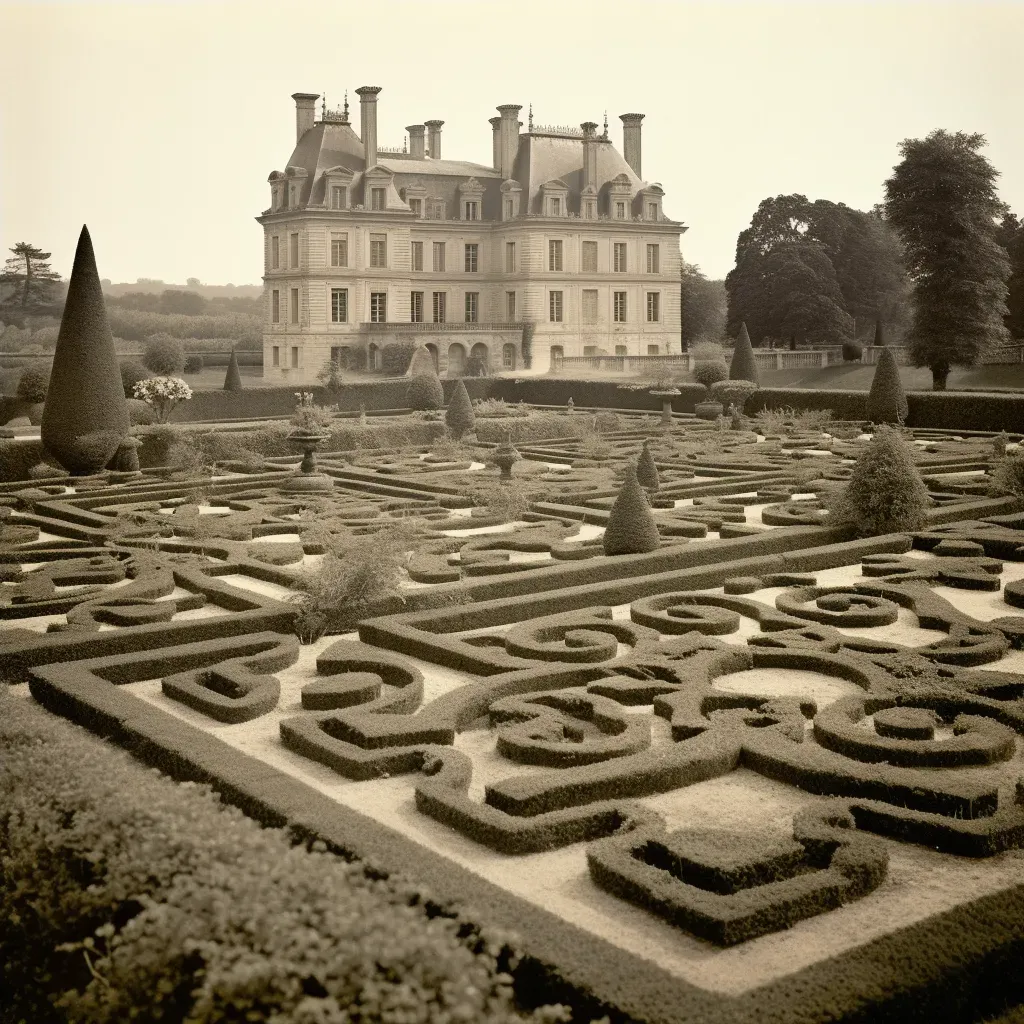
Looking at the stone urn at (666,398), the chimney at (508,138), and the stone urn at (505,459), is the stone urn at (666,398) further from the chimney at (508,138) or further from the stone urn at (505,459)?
the chimney at (508,138)

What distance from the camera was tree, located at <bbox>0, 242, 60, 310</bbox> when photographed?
99.1ft

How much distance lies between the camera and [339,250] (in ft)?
150

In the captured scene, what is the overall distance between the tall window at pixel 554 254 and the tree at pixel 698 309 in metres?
8.46

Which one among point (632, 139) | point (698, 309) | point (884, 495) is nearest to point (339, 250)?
point (632, 139)

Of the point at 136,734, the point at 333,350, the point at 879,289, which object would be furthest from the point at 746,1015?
the point at 879,289

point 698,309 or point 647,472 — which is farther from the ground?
point 698,309

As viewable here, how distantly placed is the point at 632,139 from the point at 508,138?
17.2 feet

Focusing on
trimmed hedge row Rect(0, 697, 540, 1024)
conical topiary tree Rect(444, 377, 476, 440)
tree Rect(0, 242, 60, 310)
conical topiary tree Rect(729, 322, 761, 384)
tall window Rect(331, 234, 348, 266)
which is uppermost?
tall window Rect(331, 234, 348, 266)

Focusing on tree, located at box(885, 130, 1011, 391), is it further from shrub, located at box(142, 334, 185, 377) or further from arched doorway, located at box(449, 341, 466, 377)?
shrub, located at box(142, 334, 185, 377)

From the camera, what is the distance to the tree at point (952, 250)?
109ft

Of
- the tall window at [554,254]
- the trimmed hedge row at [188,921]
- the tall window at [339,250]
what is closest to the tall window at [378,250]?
the tall window at [339,250]

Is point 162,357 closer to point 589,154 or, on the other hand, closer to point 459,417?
point 459,417

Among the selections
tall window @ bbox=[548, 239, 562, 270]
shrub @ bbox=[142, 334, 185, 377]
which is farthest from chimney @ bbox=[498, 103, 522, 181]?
shrub @ bbox=[142, 334, 185, 377]

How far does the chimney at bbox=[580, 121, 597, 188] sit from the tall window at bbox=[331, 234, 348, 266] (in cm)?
1001
